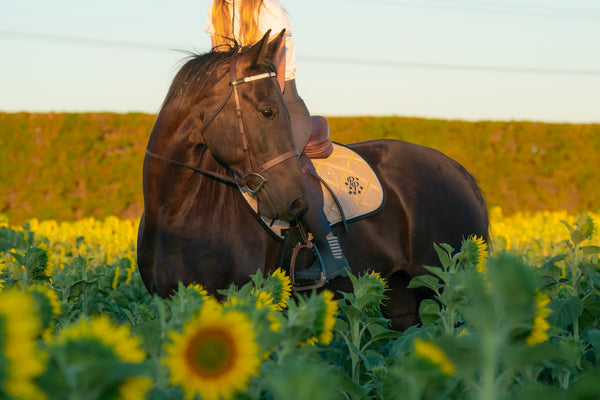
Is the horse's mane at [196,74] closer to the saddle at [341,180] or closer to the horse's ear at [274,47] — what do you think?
the horse's ear at [274,47]

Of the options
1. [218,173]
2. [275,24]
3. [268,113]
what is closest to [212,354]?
[268,113]

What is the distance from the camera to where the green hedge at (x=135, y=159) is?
14258 mm

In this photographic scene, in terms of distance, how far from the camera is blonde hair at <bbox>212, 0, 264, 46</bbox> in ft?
13.7

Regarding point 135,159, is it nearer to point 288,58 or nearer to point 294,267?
point 288,58

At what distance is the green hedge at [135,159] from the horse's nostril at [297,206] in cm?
1122

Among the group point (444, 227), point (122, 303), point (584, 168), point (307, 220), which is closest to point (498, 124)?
point (584, 168)

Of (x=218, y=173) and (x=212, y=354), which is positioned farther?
(x=218, y=173)

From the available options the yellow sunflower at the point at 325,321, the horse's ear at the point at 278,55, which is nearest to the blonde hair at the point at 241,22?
the horse's ear at the point at 278,55

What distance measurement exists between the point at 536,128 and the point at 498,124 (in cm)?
109

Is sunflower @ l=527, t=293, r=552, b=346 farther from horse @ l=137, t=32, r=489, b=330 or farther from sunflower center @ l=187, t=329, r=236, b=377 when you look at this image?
horse @ l=137, t=32, r=489, b=330

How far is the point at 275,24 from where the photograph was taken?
421 centimetres

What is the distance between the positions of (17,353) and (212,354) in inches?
10.1

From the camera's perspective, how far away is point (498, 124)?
17.1 m

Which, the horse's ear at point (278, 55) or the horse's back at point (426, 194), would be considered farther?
the horse's back at point (426, 194)
